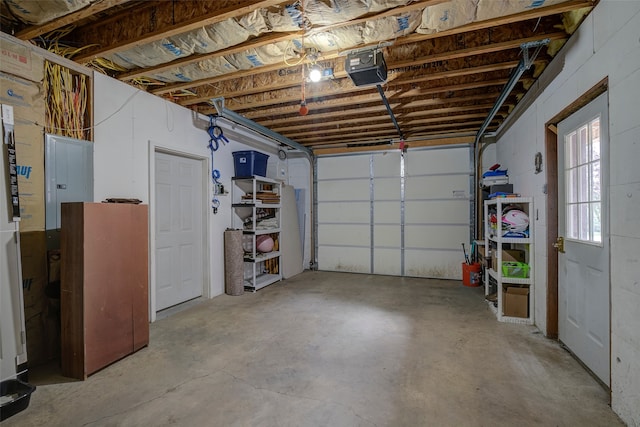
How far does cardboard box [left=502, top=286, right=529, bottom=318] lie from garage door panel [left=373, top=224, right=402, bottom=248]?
257cm

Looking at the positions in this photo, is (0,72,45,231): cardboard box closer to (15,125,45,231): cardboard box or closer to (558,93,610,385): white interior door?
(15,125,45,231): cardboard box

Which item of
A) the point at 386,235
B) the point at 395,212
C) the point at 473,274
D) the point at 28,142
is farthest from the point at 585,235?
the point at 28,142

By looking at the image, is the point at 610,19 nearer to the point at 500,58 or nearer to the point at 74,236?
the point at 500,58

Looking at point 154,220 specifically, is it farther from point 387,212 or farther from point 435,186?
point 435,186

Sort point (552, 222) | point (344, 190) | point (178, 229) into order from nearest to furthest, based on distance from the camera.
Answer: point (552, 222), point (178, 229), point (344, 190)

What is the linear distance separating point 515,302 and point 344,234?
3428 millimetres

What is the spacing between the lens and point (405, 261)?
19.0 ft

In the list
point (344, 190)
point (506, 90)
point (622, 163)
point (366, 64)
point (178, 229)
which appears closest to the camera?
point (622, 163)

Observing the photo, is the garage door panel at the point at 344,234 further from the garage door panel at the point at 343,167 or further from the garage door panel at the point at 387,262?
the garage door panel at the point at 343,167

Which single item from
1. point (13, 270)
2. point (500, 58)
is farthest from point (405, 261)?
point (13, 270)

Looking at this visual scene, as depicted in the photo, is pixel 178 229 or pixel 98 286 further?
pixel 178 229

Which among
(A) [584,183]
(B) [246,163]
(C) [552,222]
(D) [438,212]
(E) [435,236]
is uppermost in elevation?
(B) [246,163]

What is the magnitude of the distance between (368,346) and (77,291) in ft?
8.02

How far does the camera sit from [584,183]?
2.38 m
